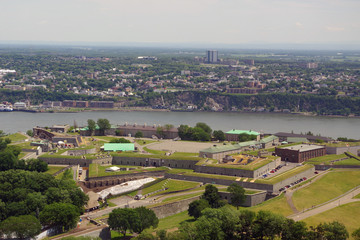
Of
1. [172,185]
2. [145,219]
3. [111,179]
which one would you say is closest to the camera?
[145,219]

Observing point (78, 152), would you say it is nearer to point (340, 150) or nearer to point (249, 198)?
point (249, 198)

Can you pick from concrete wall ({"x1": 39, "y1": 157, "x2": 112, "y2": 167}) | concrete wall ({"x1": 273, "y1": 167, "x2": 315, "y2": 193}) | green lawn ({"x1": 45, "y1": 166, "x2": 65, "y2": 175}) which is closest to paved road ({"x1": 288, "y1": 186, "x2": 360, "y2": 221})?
concrete wall ({"x1": 273, "y1": 167, "x2": 315, "y2": 193})

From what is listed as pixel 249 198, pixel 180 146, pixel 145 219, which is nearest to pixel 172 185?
pixel 249 198

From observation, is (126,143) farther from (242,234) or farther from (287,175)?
(242,234)

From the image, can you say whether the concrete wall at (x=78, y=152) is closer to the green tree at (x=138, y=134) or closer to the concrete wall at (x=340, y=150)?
the green tree at (x=138, y=134)

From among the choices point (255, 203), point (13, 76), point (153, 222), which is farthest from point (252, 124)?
point (13, 76)

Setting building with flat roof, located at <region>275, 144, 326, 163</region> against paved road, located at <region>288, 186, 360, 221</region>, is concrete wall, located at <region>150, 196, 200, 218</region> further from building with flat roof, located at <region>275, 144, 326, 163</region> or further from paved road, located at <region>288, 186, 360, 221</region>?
building with flat roof, located at <region>275, 144, 326, 163</region>
